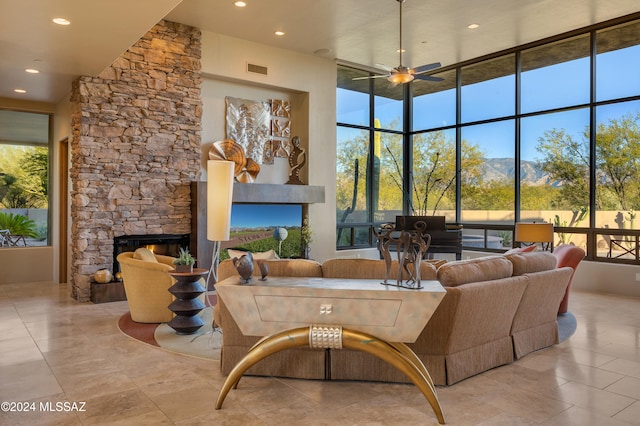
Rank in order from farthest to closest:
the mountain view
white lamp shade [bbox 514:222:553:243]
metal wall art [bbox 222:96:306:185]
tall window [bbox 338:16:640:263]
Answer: the mountain view → metal wall art [bbox 222:96:306:185] → tall window [bbox 338:16:640:263] → white lamp shade [bbox 514:222:553:243]

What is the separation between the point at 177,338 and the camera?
452 centimetres

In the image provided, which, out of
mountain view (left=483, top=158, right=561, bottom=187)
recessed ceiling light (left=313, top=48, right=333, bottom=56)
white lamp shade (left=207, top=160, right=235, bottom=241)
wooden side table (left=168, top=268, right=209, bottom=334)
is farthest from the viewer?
recessed ceiling light (left=313, top=48, right=333, bottom=56)

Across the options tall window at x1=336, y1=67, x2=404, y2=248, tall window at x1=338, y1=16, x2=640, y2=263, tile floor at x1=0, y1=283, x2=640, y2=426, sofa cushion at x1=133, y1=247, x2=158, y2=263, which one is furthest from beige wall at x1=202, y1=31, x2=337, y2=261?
tile floor at x1=0, y1=283, x2=640, y2=426

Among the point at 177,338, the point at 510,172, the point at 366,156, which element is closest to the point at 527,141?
the point at 510,172

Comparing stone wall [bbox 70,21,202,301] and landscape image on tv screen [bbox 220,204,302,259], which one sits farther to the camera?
landscape image on tv screen [bbox 220,204,302,259]

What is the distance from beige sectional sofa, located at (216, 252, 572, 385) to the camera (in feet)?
11.0

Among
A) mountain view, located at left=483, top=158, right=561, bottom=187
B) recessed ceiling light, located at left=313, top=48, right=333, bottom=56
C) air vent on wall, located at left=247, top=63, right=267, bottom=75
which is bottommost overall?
mountain view, located at left=483, top=158, right=561, bottom=187

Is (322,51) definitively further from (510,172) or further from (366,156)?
(510,172)

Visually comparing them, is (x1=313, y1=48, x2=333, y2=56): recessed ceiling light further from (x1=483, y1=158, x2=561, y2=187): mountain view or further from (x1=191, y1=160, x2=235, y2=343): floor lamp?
(x1=191, y1=160, x2=235, y2=343): floor lamp

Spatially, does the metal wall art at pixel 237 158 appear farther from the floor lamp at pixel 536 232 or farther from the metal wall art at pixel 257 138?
the floor lamp at pixel 536 232

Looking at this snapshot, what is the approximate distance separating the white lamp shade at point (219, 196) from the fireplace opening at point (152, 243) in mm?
2638

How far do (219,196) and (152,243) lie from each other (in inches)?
112

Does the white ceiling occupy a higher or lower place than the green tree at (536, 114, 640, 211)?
higher

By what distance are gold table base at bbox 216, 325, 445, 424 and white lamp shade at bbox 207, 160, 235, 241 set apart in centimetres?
173
